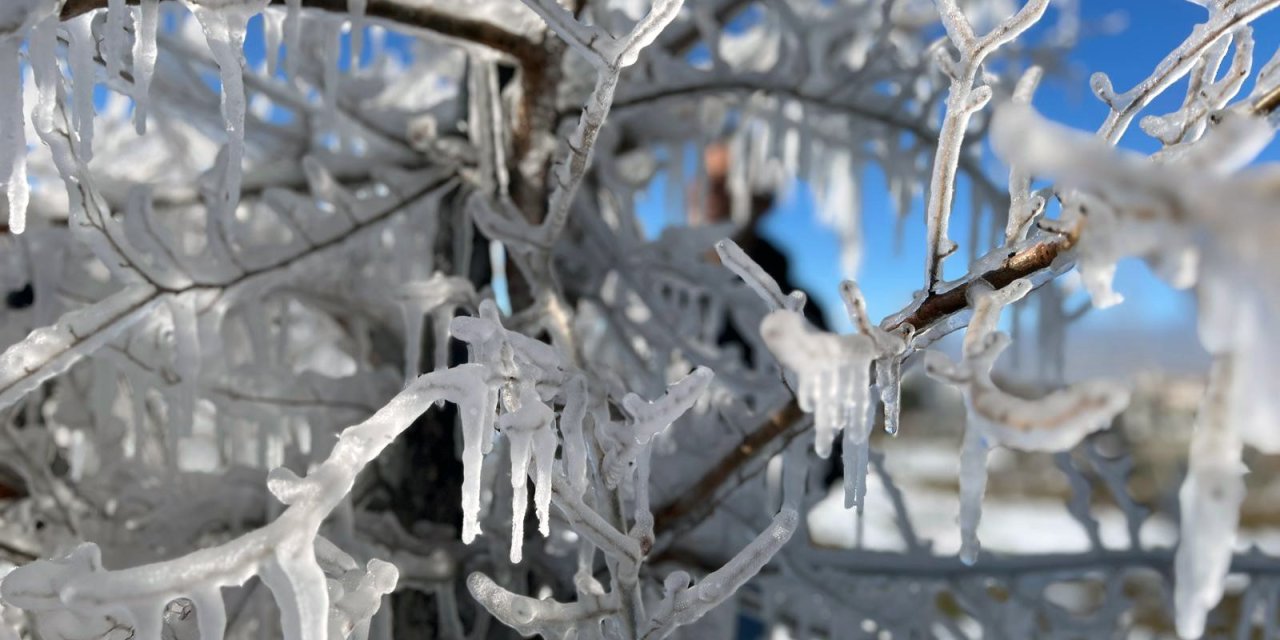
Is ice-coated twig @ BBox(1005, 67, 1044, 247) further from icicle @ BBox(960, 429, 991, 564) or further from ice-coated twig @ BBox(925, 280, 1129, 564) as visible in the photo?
icicle @ BBox(960, 429, 991, 564)

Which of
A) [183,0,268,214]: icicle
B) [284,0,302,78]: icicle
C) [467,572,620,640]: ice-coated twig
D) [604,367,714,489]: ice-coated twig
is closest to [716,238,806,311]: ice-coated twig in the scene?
[604,367,714,489]: ice-coated twig

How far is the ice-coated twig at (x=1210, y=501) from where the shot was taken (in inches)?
16.5

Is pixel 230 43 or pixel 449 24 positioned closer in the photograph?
pixel 230 43

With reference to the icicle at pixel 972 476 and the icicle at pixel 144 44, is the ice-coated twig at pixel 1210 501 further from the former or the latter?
the icicle at pixel 144 44

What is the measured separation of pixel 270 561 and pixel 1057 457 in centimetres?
125

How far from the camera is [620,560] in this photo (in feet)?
2.63

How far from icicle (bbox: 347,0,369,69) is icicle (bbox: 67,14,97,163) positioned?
264 millimetres

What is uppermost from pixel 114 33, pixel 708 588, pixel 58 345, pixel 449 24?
pixel 449 24

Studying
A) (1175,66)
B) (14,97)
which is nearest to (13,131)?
(14,97)

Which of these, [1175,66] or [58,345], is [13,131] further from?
[1175,66]

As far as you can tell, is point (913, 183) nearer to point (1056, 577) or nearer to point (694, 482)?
point (1056, 577)

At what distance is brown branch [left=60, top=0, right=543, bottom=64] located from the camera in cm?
104

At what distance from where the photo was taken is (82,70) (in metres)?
0.81

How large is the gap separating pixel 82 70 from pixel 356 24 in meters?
0.32
